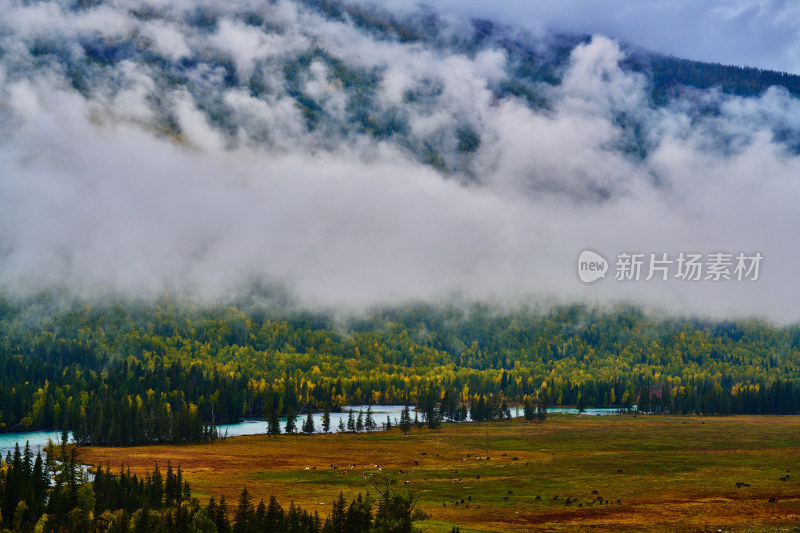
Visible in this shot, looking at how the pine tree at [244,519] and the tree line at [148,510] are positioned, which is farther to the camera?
the pine tree at [244,519]

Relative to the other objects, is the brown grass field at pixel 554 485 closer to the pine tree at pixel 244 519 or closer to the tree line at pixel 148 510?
the tree line at pixel 148 510

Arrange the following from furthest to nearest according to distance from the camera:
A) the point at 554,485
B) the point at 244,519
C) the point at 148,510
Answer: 1. the point at 554,485
2. the point at 148,510
3. the point at 244,519

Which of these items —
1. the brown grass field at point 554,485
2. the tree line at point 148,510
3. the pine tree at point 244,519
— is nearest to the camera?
the tree line at point 148,510

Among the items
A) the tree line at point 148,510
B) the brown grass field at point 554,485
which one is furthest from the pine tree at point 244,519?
the brown grass field at point 554,485

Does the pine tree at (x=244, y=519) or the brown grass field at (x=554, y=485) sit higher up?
the pine tree at (x=244, y=519)

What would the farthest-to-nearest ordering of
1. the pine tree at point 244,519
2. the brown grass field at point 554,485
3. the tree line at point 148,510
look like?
the brown grass field at point 554,485 → the pine tree at point 244,519 → the tree line at point 148,510

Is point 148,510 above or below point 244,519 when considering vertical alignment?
below

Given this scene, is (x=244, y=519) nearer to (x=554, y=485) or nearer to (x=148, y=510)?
(x=148, y=510)

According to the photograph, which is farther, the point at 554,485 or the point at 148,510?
the point at 554,485

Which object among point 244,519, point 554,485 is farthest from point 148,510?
point 554,485

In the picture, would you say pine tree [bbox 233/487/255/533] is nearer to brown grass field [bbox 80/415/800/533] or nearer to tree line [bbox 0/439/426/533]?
tree line [bbox 0/439/426/533]

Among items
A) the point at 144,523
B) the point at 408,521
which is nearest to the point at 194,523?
the point at 144,523

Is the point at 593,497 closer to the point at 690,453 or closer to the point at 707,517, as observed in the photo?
the point at 707,517

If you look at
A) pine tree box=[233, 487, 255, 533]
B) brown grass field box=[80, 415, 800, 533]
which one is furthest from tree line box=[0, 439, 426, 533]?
brown grass field box=[80, 415, 800, 533]
